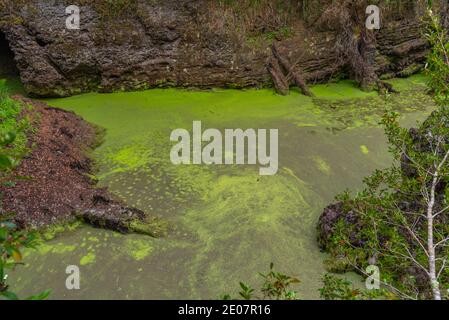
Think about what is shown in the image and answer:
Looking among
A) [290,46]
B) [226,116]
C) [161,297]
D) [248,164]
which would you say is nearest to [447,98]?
[161,297]

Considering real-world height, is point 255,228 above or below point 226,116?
below

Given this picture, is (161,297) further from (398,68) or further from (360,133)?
(398,68)

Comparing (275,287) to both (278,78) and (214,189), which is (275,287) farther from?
(278,78)

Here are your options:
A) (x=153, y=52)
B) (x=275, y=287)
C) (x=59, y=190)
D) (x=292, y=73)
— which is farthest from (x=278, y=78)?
(x=275, y=287)

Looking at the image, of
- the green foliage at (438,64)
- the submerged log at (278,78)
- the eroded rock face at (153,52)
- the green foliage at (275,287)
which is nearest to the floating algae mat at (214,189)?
the submerged log at (278,78)

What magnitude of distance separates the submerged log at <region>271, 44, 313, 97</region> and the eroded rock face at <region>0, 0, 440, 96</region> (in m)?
0.10

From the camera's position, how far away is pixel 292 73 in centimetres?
564

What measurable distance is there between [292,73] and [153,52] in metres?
1.90

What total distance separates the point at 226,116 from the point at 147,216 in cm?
197

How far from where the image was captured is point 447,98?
1.88 meters

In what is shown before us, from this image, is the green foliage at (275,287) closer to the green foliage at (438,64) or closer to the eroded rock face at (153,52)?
the green foliage at (438,64)

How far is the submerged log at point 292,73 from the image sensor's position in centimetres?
552

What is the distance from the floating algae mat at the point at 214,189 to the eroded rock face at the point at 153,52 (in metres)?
0.26

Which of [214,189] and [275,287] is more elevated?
[214,189]
